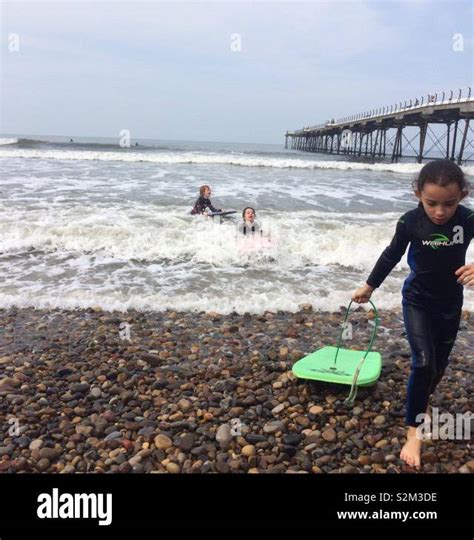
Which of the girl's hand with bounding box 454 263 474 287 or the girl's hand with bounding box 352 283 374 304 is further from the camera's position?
the girl's hand with bounding box 352 283 374 304

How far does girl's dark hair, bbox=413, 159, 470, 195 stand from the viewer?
8.86ft

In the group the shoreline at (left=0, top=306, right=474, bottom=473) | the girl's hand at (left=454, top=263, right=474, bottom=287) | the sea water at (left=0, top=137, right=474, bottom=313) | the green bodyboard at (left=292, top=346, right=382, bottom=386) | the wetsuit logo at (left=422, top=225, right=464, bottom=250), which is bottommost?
the shoreline at (left=0, top=306, right=474, bottom=473)

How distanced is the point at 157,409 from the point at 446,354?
2349 millimetres

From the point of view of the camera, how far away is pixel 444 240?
2.95 m

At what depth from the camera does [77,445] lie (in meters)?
3.31

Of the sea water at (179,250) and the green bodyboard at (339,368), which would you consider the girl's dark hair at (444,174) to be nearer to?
the green bodyboard at (339,368)

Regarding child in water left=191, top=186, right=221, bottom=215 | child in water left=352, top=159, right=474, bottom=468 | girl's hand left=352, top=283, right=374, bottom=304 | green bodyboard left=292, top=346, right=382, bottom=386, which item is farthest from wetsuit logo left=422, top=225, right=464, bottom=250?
child in water left=191, top=186, right=221, bottom=215

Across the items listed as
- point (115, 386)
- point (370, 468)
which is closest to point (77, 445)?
point (115, 386)

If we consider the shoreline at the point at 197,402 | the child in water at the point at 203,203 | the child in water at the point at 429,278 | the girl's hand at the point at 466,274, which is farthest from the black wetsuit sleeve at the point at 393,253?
the child in water at the point at 203,203

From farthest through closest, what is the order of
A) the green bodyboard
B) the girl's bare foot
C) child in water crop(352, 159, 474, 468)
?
the green bodyboard, the girl's bare foot, child in water crop(352, 159, 474, 468)

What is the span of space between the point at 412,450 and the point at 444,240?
1498 millimetres

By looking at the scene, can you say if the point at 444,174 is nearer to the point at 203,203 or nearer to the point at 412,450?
the point at 412,450

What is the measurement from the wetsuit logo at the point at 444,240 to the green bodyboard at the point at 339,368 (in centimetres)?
146

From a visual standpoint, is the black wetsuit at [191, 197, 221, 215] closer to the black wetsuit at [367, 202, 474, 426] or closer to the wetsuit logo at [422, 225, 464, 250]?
the black wetsuit at [367, 202, 474, 426]
